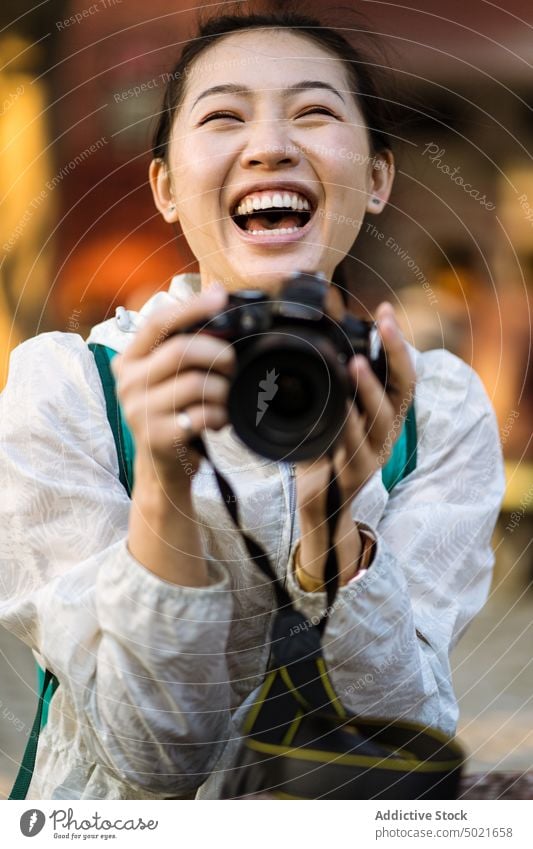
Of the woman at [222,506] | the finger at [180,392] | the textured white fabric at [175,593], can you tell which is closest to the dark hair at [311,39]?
the woman at [222,506]

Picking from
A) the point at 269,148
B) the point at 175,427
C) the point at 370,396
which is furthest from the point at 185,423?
the point at 269,148

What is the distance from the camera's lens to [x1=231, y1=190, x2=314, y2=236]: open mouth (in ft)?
2.44

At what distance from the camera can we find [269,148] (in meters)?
0.74

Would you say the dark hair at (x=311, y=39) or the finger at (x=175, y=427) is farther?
the dark hair at (x=311, y=39)

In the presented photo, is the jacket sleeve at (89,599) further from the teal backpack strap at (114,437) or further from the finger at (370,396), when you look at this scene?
the finger at (370,396)

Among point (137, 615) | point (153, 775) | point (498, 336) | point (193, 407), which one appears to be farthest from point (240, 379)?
point (498, 336)

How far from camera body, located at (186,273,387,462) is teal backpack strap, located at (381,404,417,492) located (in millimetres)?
99

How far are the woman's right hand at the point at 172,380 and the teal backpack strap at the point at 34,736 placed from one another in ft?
0.64

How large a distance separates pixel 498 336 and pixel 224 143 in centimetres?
33

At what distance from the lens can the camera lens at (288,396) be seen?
635 mm

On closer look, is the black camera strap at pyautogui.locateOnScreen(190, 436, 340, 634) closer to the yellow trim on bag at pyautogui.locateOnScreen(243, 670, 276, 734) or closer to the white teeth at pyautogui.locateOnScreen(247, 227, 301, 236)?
the yellow trim on bag at pyautogui.locateOnScreen(243, 670, 276, 734)

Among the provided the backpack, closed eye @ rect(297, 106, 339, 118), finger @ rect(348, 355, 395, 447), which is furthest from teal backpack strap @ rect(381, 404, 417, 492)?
closed eye @ rect(297, 106, 339, 118)

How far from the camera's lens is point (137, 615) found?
681 mm
